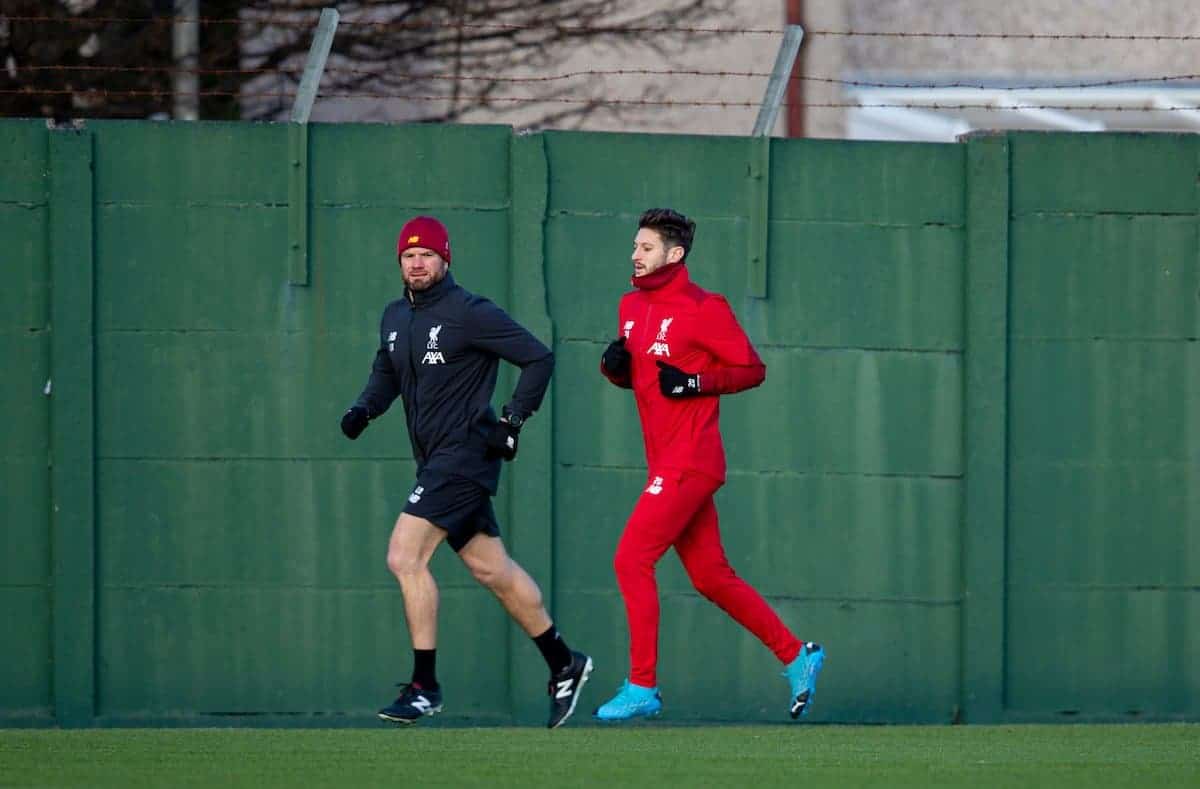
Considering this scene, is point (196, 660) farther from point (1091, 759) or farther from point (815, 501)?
point (1091, 759)

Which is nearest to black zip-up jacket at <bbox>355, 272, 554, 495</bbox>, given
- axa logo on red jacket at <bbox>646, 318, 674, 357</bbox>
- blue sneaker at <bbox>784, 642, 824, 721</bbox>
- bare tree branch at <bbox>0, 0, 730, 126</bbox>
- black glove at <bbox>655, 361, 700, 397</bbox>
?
axa logo on red jacket at <bbox>646, 318, 674, 357</bbox>

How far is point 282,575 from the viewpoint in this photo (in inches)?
427

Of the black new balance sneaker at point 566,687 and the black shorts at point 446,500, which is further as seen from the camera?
the black new balance sneaker at point 566,687

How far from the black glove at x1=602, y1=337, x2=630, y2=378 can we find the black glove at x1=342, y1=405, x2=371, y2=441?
1014 millimetres

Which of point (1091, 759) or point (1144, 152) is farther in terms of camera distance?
point (1144, 152)

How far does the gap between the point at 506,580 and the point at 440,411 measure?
0.77 m

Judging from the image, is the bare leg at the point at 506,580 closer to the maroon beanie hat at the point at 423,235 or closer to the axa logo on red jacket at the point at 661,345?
the axa logo on red jacket at the point at 661,345

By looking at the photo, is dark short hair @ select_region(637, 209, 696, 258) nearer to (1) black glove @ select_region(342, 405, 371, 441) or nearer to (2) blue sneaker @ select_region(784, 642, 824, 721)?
(1) black glove @ select_region(342, 405, 371, 441)

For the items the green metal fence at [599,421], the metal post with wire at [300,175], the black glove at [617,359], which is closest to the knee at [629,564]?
the black glove at [617,359]

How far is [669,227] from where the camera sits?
29.5 feet

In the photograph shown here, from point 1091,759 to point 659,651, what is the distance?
2918mm

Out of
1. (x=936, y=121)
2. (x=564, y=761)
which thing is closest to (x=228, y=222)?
(x=564, y=761)

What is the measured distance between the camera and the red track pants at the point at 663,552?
8.91 m

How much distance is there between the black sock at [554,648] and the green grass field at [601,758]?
0.30 metres
